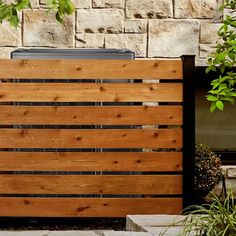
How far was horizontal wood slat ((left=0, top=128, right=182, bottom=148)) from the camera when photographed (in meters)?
6.03

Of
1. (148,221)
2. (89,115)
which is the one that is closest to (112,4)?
(89,115)

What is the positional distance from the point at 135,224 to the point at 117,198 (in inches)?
58.6

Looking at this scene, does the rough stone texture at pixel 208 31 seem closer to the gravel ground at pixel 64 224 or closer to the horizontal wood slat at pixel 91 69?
the horizontal wood slat at pixel 91 69

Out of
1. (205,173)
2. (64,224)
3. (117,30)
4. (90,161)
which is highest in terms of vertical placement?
(117,30)

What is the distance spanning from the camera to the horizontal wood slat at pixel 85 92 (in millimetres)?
6020

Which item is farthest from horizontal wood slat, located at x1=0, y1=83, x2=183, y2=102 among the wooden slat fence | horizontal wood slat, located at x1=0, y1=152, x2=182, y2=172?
horizontal wood slat, located at x1=0, y1=152, x2=182, y2=172

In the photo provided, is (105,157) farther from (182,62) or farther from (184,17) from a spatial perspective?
(184,17)

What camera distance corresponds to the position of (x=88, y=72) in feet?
19.9

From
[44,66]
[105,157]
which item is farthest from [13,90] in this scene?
[105,157]

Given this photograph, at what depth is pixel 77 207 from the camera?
6.04 meters

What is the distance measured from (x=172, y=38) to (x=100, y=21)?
29.0 inches

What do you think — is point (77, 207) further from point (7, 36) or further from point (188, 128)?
point (7, 36)

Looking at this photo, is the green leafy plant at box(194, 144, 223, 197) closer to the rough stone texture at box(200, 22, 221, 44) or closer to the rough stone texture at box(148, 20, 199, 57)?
the rough stone texture at box(148, 20, 199, 57)

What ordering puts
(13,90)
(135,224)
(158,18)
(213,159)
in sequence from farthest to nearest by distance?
(158,18)
(213,159)
(13,90)
(135,224)
